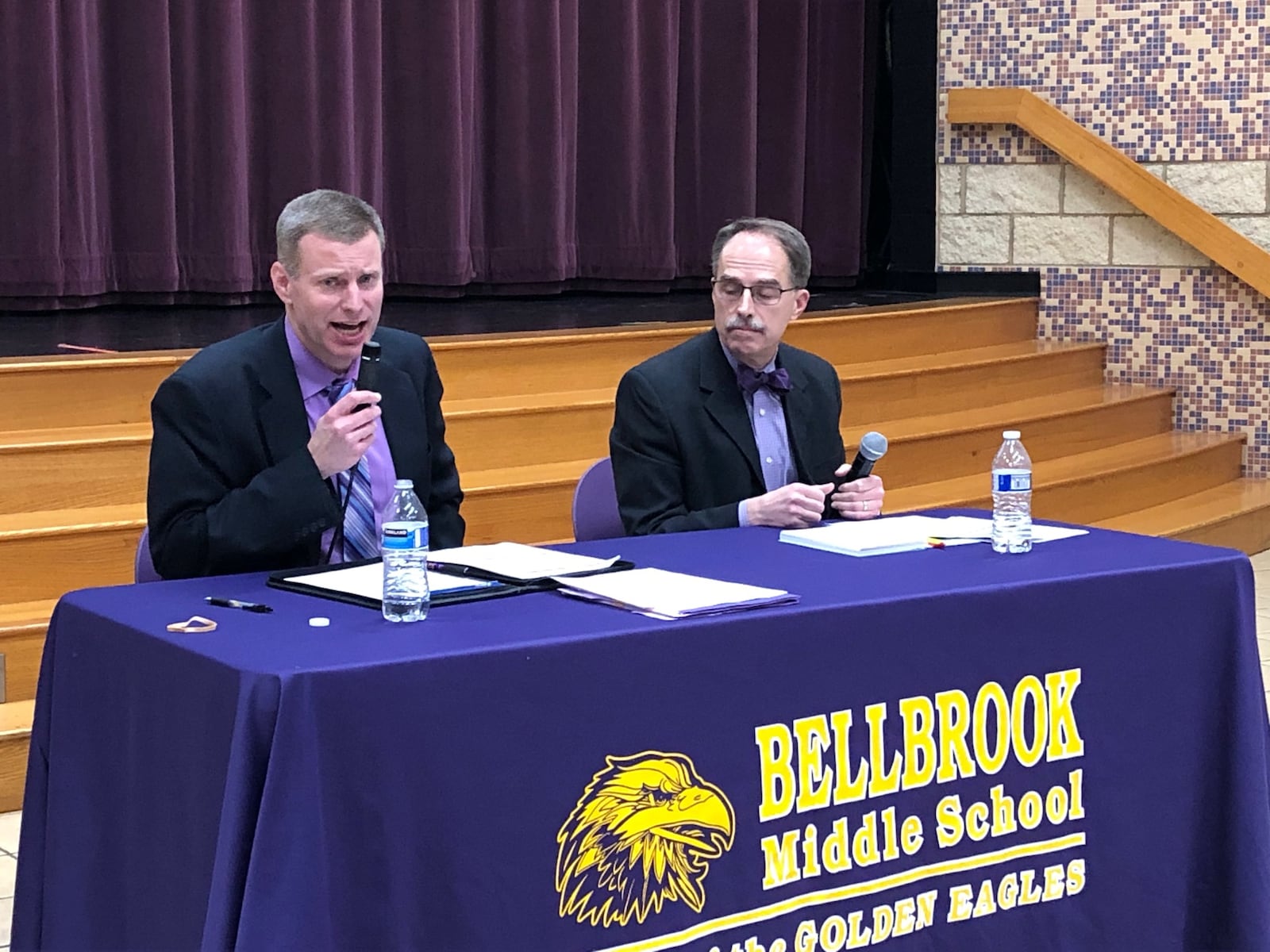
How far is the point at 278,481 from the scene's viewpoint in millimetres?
2471

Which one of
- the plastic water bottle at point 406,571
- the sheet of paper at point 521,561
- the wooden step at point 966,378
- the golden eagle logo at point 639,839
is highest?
the plastic water bottle at point 406,571

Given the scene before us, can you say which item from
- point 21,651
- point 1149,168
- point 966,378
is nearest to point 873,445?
point 21,651

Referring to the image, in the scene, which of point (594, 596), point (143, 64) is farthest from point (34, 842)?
point (143, 64)

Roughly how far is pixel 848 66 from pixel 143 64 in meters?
3.21

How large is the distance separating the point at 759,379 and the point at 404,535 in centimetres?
120

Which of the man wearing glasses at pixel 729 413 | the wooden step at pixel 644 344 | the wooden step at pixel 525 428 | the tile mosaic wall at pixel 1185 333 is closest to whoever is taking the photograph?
the man wearing glasses at pixel 729 413

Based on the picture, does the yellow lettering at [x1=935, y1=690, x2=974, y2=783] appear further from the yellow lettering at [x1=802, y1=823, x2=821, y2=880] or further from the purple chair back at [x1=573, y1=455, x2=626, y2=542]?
the purple chair back at [x1=573, y1=455, x2=626, y2=542]

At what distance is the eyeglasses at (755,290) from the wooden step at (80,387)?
5.90ft

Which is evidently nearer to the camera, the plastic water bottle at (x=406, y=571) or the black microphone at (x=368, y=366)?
the plastic water bottle at (x=406, y=571)

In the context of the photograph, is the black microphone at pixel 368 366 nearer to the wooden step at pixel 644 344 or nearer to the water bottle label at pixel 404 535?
the water bottle label at pixel 404 535

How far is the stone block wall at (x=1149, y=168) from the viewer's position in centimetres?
673

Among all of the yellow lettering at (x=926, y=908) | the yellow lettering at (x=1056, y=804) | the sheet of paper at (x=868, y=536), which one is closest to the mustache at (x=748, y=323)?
the sheet of paper at (x=868, y=536)

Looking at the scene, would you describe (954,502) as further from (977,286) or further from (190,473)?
(190,473)

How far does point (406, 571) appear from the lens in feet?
7.03
